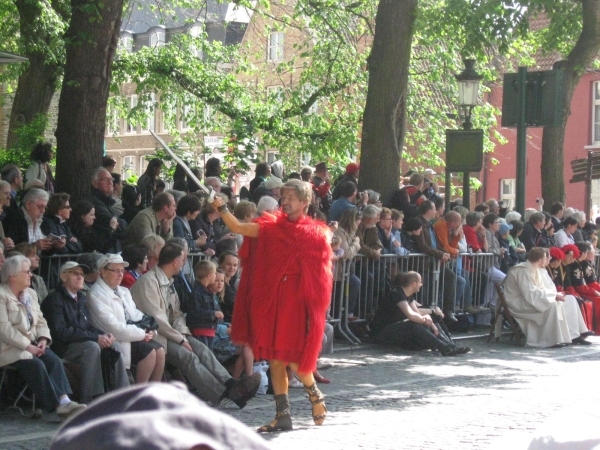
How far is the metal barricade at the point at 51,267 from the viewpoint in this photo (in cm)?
1077

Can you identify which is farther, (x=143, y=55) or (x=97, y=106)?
(x=143, y=55)

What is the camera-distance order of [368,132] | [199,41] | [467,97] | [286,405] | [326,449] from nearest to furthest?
1. [326,449]
2. [286,405]
3. [368,132]
4. [467,97]
5. [199,41]

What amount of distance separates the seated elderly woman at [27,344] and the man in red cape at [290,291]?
1594 mm

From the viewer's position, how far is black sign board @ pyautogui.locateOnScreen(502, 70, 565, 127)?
17.5 meters

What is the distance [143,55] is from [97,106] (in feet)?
37.9

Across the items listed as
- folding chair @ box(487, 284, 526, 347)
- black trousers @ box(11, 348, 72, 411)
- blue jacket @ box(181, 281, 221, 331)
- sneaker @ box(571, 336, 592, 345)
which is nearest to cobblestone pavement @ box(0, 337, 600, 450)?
black trousers @ box(11, 348, 72, 411)

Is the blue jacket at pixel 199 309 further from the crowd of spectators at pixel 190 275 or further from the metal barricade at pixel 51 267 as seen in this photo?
the metal barricade at pixel 51 267

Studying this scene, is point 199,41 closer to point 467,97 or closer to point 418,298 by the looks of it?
point 467,97

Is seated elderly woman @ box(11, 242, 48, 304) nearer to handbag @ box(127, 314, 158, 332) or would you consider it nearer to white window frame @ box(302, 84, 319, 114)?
handbag @ box(127, 314, 158, 332)

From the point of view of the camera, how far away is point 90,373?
9.23m

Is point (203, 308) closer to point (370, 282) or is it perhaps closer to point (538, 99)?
point (370, 282)

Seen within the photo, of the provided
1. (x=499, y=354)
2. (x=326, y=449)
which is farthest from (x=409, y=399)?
(x=499, y=354)

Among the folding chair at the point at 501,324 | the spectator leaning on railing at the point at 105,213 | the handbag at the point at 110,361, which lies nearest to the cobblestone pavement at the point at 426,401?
the handbag at the point at 110,361

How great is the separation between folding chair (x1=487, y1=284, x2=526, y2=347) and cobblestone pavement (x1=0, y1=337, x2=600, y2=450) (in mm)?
1015
